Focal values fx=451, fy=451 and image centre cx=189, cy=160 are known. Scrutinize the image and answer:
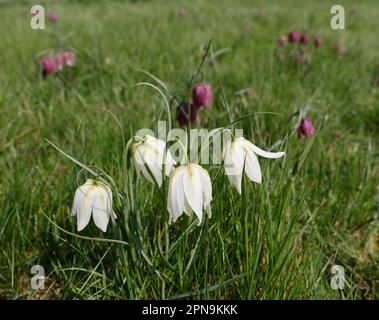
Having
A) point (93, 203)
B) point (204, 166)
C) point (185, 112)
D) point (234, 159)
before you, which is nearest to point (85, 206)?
point (93, 203)

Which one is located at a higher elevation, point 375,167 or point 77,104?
point 77,104

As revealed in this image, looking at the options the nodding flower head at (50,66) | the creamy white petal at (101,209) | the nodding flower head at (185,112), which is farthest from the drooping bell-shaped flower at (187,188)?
the nodding flower head at (50,66)

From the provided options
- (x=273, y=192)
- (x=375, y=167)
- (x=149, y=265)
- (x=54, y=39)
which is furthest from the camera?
(x=54, y=39)

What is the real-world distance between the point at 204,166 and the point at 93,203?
444 millimetres

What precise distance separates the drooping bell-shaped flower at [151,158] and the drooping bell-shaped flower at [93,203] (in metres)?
0.09

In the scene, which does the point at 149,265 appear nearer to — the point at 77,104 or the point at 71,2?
the point at 77,104

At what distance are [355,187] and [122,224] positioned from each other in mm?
884

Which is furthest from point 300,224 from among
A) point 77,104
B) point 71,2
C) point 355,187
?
point 71,2

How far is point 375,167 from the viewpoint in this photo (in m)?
1.66

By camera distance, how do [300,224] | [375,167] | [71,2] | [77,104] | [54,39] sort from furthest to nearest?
[71,2]
[54,39]
[77,104]
[375,167]
[300,224]

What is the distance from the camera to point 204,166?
1.24 meters

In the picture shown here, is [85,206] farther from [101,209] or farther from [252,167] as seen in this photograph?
[252,167]
